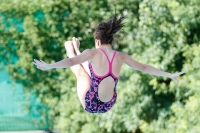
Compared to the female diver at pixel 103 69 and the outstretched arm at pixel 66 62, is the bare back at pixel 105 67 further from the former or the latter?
the outstretched arm at pixel 66 62

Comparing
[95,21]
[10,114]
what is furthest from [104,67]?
[10,114]

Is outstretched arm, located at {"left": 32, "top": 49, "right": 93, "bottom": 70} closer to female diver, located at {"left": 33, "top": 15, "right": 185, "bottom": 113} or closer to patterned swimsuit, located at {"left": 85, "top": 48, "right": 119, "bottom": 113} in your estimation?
female diver, located at {"left": 33, "top": 15, "right": 185, "bottom": 113}

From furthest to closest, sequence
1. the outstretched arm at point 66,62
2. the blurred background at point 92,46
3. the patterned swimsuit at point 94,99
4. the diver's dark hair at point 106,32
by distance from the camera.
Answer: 1. the blurred background at point 92,46
2. the patterned swimsuit at point 94,99
3. the diver's dark hair at point 106,32
4. the outstretched arm at point 66,62

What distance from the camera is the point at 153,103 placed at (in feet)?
29.6

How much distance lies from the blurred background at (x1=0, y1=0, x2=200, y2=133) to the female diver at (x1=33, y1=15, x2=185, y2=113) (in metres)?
1.92

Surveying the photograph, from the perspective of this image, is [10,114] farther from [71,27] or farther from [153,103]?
[153,103]

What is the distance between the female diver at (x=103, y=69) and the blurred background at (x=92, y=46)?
1.92 metres

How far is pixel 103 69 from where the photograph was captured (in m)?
5.88

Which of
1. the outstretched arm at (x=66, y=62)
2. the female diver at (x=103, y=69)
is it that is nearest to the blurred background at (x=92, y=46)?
the female diver at (x=103, y=69)

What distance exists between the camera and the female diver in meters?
5.79

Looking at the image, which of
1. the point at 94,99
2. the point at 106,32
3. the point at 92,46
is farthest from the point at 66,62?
the point at 92,46

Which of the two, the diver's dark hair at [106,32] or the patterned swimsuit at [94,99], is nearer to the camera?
the diver's dark hair at [106,32]

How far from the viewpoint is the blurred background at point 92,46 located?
8.60 m

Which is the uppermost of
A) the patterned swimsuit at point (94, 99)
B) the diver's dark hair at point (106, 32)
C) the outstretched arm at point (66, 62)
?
the diver's dark hair at point (106, 32)
